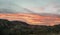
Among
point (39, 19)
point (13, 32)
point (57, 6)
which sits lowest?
point (13, 32)

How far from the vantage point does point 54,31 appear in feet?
9.91

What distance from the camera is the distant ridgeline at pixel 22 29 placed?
3.00 metres

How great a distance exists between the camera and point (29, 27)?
304 centimetres

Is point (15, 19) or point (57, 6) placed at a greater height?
point (57, 6)

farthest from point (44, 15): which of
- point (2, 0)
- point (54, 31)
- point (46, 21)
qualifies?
point (2, 0)

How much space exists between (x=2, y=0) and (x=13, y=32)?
589 mm

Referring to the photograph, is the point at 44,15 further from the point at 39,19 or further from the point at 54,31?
the point at 54,31

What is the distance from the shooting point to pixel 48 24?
3064 mm

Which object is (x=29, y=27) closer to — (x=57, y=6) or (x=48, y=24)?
(x=48, y=24)

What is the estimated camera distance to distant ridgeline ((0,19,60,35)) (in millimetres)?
3004

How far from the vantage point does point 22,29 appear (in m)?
3.03

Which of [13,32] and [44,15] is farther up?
[44,15]

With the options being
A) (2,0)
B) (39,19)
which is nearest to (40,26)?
(39,19)

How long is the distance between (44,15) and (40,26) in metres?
0.20
